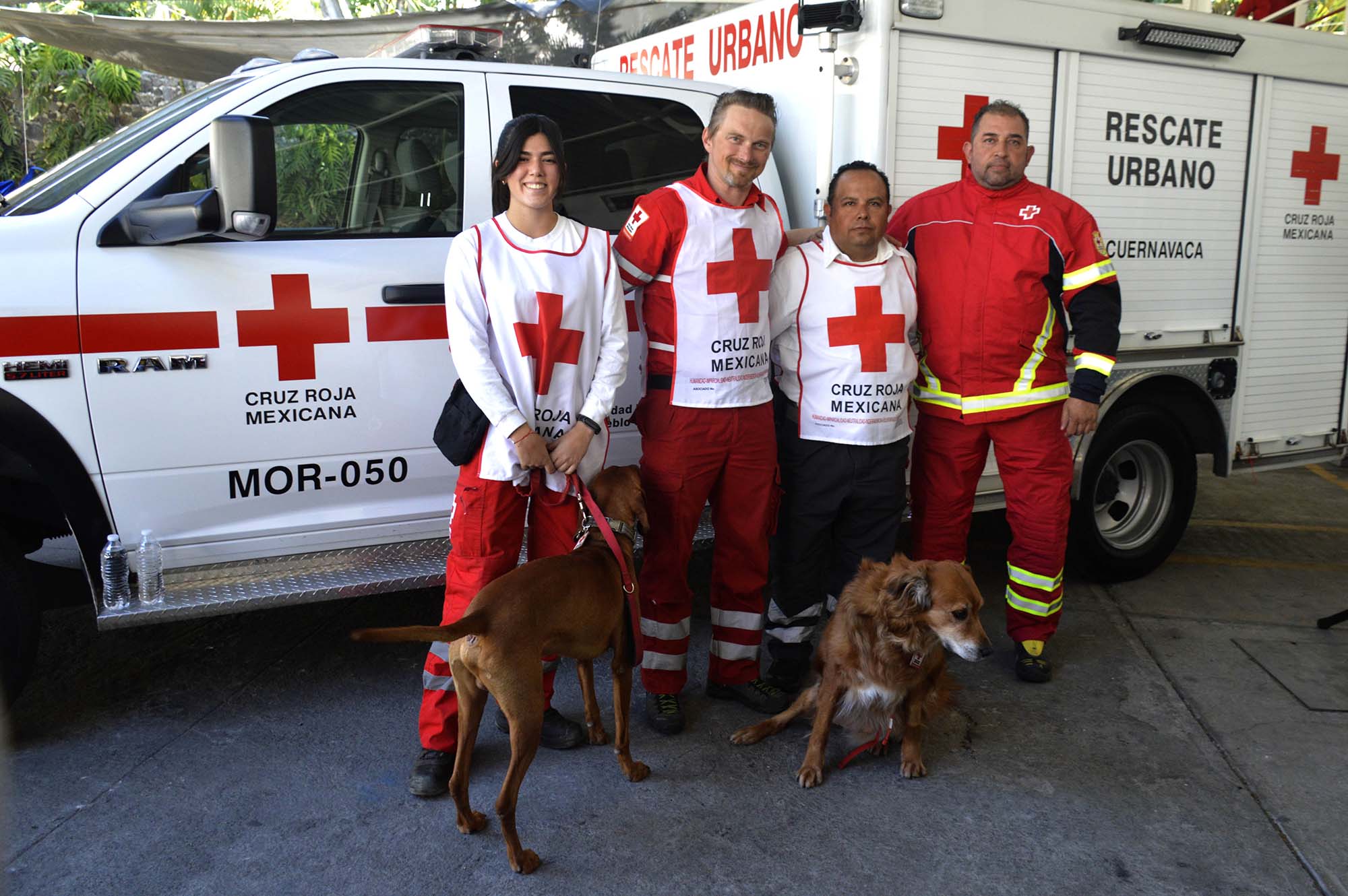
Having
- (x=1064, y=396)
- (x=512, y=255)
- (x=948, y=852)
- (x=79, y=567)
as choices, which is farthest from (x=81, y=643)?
(x=1064, y=396)

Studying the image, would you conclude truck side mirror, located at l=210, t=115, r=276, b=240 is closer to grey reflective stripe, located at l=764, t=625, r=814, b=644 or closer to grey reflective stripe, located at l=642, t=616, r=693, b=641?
grey reflective stripe, located at l=642, t=616, r=693, b=641

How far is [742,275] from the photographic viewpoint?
3236 millimetres

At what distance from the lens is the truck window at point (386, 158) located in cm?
335

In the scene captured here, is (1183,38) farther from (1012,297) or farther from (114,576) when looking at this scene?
(114,576)

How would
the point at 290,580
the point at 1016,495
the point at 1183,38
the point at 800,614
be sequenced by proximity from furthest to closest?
the point at 1183,38 → the point at 1016,495 → the point at 800,614 → the point at 290,580

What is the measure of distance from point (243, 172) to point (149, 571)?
1.18 metres

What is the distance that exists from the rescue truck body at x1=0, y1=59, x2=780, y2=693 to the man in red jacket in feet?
3.61

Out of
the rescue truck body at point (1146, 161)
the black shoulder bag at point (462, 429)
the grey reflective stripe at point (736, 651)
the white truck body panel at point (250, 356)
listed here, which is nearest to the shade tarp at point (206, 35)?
the rescue truck body at point (1146, 161)

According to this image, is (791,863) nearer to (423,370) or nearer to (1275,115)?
(423,370)

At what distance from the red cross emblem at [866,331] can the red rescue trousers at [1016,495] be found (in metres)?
0.49

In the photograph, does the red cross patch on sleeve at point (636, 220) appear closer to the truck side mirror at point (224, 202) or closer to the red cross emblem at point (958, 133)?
the truck side mirror at point (224, 202)

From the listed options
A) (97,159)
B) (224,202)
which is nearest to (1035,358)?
(224,202)

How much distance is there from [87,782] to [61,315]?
51.9 inches

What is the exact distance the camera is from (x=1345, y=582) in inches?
197
